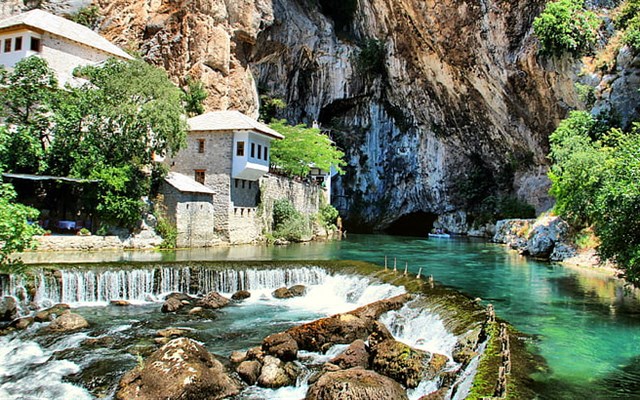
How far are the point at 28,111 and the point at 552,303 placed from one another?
2296cm

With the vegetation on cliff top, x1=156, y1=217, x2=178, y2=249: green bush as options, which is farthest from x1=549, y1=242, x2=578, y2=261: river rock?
x1=156, y1=217, x2=178, y2=249: green bush

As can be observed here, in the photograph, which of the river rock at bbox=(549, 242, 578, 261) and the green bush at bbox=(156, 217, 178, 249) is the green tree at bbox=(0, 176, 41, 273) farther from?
the river rock at bbox=(549, 242, 578, 261)

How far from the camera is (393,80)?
46312 millimetres

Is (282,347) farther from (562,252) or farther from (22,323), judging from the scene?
(562,252)

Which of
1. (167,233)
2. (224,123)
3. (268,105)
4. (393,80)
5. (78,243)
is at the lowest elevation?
(78,243)

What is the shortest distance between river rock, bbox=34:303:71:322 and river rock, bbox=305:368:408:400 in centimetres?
811

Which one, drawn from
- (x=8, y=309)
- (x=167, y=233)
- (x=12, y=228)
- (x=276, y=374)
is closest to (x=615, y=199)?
(x=276, y=374)

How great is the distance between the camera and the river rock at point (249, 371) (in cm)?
986

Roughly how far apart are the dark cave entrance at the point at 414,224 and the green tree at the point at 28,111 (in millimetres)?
36211

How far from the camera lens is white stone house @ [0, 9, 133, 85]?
84.3ft

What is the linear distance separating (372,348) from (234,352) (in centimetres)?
298

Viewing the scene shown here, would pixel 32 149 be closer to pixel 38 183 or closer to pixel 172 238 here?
pixel 38 183

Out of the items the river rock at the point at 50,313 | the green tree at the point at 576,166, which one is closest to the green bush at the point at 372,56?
the green tree at the point at 576,166

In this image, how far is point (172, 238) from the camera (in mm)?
24562
